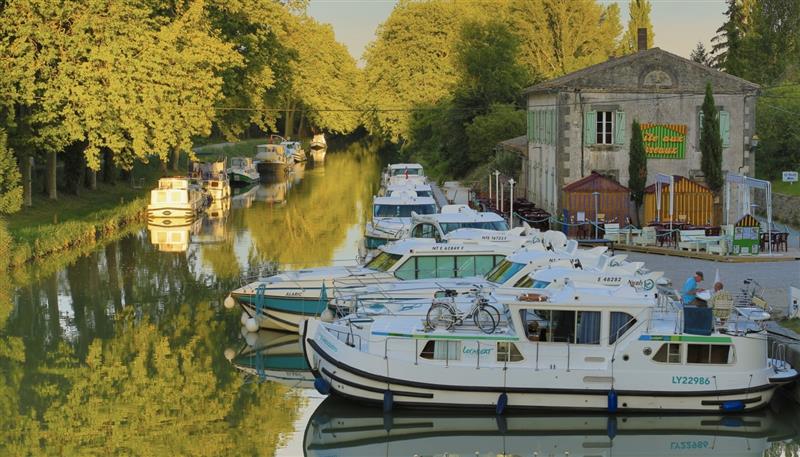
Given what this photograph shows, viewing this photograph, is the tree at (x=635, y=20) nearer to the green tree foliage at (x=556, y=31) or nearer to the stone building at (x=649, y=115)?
the green tree foliage at (x=556, y=31)

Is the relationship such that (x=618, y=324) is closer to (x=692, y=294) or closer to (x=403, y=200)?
(x=692, y=294)

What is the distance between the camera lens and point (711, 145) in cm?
4141

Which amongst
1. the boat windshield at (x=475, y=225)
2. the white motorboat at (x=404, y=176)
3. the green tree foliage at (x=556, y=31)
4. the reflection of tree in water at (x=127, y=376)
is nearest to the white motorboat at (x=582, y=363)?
the reflection of tree in water at (x=127, y=376)

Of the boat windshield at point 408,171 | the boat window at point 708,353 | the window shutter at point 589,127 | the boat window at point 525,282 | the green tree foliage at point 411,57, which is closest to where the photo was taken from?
the boat window at point 708,353

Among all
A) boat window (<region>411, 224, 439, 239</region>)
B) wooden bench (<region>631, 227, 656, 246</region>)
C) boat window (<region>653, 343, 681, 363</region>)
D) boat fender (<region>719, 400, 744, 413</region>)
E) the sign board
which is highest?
the sign board

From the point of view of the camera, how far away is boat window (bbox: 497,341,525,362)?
20.9m

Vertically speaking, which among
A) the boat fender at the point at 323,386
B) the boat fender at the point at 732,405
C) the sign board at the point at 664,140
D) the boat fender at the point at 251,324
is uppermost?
the sign board at the point at 664,140

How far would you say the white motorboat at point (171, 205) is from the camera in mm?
53156

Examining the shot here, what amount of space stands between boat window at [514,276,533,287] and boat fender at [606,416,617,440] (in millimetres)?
3529

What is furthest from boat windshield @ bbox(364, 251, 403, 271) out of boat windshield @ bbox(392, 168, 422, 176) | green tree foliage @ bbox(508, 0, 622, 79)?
green tree foliage @ bbox(508, 0, 622, 79)

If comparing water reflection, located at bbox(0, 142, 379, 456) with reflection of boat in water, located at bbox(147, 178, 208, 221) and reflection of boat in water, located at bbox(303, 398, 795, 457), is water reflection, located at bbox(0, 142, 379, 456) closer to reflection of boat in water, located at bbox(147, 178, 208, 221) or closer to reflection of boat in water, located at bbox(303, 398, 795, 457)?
reflection of boat in water, located at bbox(303, 398, 795, 457)

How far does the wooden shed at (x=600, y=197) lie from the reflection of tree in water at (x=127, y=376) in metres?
13.0

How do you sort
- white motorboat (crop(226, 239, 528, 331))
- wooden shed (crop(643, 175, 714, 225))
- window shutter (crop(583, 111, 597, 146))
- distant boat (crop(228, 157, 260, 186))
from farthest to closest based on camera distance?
distant boat (crop(228, 157, 260, 186)) < window shutter (crop(583, 111, 597, 146)) < wooden shed (crop(643, 175, 714, 225)) < white motorboat (crop(226, 239, 528, 331))

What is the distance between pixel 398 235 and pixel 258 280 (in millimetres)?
9110
